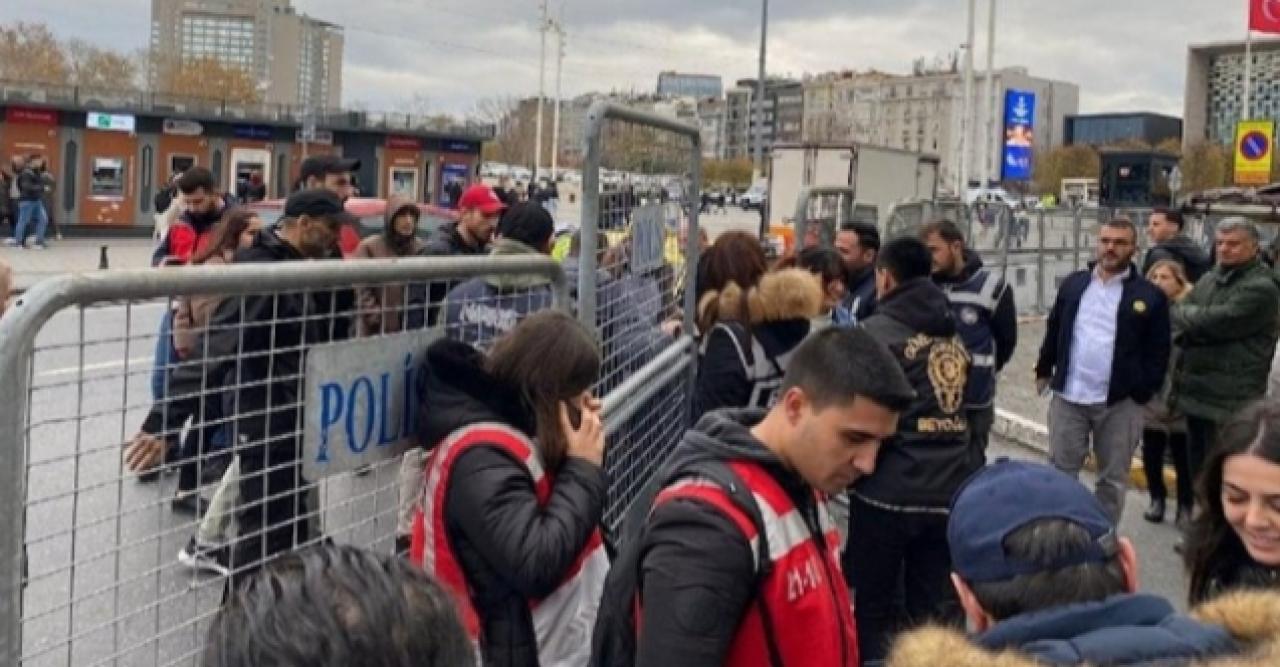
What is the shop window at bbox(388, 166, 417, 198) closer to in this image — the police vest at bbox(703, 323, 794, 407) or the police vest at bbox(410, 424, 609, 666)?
the police vest at bbox(703, 323, 794, 407)

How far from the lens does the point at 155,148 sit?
3262 cm

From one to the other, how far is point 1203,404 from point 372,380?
19.8 ft

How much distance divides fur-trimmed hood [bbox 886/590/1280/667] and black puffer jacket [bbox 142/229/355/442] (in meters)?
1.34

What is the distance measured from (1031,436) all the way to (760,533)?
323 inches

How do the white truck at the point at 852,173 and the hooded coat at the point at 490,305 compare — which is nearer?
the hooded coat at the point at 490,305

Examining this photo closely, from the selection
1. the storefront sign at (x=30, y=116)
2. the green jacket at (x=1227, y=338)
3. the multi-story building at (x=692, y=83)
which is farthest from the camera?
the multi-story building at (x=692, y=83)

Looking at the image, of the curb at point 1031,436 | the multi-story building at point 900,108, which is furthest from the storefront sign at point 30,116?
the multi-story building at point 900,108

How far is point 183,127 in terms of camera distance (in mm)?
33125

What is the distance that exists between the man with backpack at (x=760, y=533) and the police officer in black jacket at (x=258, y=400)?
0.72 meters

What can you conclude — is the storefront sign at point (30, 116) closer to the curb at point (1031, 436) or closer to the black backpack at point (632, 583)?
the curb at point (1031, 436)

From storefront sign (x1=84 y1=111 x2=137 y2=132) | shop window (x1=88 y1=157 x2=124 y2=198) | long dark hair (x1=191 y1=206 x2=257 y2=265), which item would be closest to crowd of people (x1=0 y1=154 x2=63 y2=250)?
shop window (x1=88 y1=157 x2=124 y2=198)

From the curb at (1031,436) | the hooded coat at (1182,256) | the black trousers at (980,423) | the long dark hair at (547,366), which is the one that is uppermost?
the hooded coat at (1182,256)

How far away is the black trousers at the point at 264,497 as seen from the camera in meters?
2.48

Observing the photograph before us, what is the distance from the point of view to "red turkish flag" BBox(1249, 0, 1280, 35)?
23.5 meters
